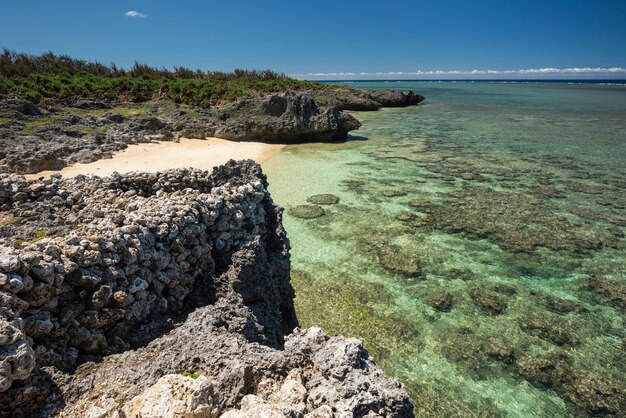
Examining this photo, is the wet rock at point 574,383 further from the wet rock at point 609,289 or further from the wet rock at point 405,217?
the wet rock at point 405,217

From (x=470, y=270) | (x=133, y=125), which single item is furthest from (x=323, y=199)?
(x=133, y=125)

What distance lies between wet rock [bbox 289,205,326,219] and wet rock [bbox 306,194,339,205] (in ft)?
1.54

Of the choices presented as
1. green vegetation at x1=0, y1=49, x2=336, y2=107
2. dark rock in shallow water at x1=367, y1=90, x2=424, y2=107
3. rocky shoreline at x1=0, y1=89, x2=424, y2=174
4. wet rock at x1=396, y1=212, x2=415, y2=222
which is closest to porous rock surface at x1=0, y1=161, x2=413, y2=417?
wet rock at x1=396, y1=212, x2=415, y2=222

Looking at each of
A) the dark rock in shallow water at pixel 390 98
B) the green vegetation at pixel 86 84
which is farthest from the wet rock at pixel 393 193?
the dark rock in shallow water at pixel 390 98

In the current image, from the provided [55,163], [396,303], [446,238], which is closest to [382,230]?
[446,238]

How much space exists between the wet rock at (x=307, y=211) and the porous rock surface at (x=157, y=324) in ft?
22.3

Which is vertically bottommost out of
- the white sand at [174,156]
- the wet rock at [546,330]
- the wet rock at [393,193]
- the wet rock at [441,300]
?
the wet rock at [546,330]

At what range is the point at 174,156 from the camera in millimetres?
18344

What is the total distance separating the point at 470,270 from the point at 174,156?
51.0ft

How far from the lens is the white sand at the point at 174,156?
15.0 meters

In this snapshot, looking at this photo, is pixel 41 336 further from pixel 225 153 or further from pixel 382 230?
pixel 225 153

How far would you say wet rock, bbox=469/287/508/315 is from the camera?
763 centimetres

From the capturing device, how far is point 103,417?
2.62 meters

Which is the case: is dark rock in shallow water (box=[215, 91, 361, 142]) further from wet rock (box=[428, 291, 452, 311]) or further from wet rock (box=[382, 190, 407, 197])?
wet rock (box=[428, 291, 452, 311])
